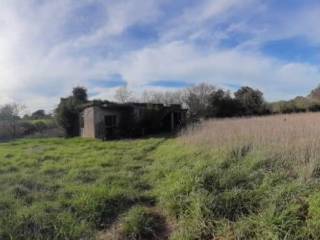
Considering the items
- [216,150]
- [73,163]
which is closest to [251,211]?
[216,150]

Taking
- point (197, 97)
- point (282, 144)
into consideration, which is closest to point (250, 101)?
point (197, 97)

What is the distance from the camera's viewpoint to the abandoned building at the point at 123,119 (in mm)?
21406

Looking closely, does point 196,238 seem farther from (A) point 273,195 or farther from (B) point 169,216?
(A) point 273,195

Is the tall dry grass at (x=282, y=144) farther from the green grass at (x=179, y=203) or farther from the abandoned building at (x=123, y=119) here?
the abandoned building at (x=123, y=119)

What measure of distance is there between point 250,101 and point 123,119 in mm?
13236

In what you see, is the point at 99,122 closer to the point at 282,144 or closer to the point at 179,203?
the point at 282,144

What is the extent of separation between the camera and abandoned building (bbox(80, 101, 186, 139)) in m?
21.4

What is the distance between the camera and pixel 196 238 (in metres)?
4.23

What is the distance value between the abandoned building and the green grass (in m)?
13.9

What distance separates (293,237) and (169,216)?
5.75 ft

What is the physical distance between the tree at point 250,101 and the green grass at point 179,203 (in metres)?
23.0

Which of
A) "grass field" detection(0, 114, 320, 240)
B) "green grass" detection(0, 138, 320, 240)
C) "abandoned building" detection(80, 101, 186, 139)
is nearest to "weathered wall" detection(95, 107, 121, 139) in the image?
"abandoned building" detection(80, 101, 186, 139)

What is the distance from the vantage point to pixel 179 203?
508cm

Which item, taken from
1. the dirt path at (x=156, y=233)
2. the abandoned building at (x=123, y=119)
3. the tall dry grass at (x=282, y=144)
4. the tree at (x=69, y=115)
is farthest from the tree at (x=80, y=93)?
the dirt path at (x=156, y=233)
